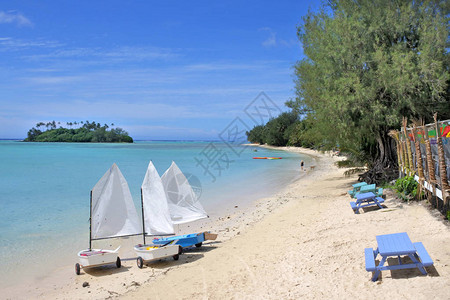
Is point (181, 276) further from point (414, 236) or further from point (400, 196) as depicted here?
point (400, 196)

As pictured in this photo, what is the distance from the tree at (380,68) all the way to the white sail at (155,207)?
26.5 ft

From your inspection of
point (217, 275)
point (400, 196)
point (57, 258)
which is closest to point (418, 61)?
point (400, 196)

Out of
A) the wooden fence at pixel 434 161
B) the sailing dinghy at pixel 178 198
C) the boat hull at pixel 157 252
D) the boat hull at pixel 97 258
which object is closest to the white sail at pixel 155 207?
the sailing dinghy at pixel 178 198

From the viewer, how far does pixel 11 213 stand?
2072 cm

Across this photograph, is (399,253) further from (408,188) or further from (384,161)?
(384,161)

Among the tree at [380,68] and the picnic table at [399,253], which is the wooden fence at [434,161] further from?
the tree at [380,68]

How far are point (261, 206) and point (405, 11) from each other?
11.0 m

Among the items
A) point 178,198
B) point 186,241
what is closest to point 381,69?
point 178,198

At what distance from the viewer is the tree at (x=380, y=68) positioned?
14.8 meters

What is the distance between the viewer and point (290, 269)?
761cm

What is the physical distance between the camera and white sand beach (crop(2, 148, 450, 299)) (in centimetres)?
591

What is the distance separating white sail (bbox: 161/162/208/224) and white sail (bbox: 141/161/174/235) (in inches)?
24.8

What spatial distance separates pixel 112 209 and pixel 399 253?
849 centimetres

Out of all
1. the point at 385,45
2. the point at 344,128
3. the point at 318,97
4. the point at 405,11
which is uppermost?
the point at 405,11
